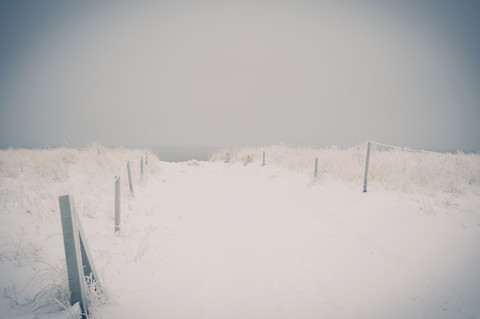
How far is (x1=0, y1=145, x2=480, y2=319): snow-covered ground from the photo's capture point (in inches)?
117

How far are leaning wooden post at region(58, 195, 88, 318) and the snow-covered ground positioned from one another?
5.6 inches

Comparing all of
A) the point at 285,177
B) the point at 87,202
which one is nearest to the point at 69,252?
the point at 87,202

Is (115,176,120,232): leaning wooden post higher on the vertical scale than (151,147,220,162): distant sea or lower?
higher

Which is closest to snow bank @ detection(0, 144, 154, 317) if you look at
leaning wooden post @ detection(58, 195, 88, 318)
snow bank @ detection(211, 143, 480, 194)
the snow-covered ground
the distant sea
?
the snow-covered ground

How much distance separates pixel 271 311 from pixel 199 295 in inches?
42.1

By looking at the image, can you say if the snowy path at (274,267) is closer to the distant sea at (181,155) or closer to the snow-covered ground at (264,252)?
the snow-covered ground at (264,252)

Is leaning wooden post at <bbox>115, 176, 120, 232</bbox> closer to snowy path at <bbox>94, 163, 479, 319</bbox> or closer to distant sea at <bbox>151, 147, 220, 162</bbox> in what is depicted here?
snowy path at <bbox>94, 163, 479, 319</bbox>

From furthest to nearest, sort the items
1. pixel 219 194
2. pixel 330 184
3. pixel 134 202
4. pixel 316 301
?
pixel 219 194 < pixel 330 184 < pixel 134 202 < pixel 316 301

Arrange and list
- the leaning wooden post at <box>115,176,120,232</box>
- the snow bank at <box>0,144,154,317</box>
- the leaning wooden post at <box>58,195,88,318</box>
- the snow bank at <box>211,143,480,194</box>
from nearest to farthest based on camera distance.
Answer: the leaning wooden post at <box>58,195,88,318</box>
the snow bank at <box>0,144,154,317</box>
the leaning wooden post at <box>115,176,120,232</box>
the snow bank at <box>211,143,480,194</box>

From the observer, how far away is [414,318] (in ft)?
9.09

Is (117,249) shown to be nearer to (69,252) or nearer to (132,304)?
(132,304)

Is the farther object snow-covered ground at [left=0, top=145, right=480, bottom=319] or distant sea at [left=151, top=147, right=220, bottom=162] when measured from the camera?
distant sea at [left=151, top=147, right=220, bottom=162]

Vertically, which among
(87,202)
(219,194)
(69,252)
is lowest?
(219,194)

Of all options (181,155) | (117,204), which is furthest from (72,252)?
(181,155)
